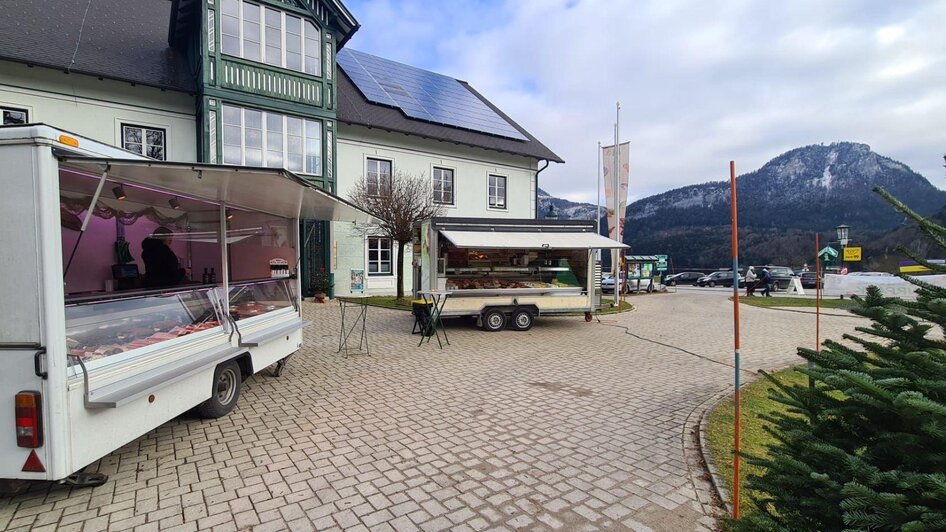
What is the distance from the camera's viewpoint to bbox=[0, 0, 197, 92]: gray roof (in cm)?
1280

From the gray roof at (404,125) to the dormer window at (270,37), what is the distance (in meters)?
2.34

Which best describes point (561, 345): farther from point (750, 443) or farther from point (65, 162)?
point (65, 162)

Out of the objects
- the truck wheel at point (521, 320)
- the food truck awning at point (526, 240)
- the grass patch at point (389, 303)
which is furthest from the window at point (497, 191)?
the truck wheel at point (521, 320)

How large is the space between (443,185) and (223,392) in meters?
16.6

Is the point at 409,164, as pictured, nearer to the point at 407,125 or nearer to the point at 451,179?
the point at 407,125

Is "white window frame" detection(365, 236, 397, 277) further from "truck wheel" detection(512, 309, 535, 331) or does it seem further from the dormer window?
"truck wheel" detection(512, 309, 535, 331)

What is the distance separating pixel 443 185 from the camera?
20.9 meters

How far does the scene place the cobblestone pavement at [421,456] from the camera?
320 cm

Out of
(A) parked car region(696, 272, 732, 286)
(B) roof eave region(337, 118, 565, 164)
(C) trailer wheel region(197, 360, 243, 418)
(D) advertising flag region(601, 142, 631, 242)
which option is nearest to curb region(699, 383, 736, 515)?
(C) trailer wheel region(197, 360, 243, 418)

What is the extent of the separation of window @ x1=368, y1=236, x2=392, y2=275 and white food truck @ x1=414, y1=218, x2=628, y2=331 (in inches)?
271

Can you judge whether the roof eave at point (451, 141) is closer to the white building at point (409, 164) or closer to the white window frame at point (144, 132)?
the white building at point (409, 164)

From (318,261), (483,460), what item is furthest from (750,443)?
(318,261)

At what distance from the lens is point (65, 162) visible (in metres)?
3.09

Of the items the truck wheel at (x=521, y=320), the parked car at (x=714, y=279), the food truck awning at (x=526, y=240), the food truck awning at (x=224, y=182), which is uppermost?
the food truck awning at (x=224, y=182)
